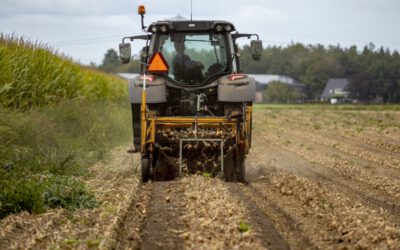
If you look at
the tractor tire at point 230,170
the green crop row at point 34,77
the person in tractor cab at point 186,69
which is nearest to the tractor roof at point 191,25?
the person in tractor cab at point 186,69

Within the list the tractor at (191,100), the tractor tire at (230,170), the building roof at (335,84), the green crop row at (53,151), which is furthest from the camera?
the building roof at (335,84)

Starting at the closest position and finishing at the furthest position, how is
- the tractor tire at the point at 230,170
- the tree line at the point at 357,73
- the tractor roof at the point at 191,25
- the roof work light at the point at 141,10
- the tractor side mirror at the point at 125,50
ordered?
the tractor side mirror at the point at 125,50, the tractor tire at the point at 230,170, the roof work light at the point at 141,10, the tractor roof at the point at 191,25, the tree line at the point at 357,73

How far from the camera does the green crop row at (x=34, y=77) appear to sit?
1492 centimetres

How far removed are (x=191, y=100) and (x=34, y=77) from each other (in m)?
6.17

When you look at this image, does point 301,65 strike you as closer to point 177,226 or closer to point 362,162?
point 362,162

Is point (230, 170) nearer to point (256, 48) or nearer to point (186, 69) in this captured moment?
point (186, 69)

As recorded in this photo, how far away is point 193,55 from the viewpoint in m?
11.8

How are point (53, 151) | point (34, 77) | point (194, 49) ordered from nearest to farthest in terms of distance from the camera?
point (194, 49) → point (53, 151) → point (34, 77)

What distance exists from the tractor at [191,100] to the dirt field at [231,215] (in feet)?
1.76

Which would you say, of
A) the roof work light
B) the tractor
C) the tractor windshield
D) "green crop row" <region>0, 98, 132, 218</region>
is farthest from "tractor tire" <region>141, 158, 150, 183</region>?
the roof work light

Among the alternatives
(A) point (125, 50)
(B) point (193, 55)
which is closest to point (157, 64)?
(A) point (125, 50)

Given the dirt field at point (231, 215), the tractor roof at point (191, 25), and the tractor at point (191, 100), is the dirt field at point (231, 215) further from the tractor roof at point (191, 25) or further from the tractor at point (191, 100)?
the tractor roof at point (191, 25)

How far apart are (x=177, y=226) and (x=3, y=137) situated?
5.66 m

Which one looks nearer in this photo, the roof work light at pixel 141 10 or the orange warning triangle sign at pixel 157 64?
the orange warning triangle sign at pixel 157 64
